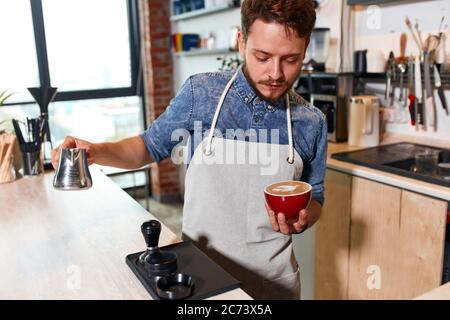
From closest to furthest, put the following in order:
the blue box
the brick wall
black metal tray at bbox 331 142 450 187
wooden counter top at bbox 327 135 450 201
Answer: wooden counter top at bbox 327 135 450 201, black metal tray at bbox 331 142 450 187, the blue box, the brick wall

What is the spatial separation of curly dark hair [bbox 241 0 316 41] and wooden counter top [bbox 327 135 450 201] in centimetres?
94

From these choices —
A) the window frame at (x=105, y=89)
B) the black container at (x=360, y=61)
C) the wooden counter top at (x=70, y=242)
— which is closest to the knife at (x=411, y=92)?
the black container at (x=360, y=61)

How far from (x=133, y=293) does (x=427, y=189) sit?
1.29 m

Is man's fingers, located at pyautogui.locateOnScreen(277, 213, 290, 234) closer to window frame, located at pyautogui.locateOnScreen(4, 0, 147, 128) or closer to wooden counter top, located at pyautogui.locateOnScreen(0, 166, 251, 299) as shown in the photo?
wooden counter top, located at pyautogui.locateOnScreen(0, 166, 251, 299)

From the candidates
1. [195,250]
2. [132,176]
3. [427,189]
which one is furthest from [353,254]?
[132,176]

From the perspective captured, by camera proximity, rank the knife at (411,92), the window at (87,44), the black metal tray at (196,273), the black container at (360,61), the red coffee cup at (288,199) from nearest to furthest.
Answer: the black metal tray at (196,273), the red coffee cup at (288,199), the knife at (411,92), the black container at (360,61), the window at (87,44)

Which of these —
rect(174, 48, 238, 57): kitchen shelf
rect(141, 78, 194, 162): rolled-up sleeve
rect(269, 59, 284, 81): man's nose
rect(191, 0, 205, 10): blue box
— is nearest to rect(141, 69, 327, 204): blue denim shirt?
rect(141, 78, 194, 162): rolled-up sleeve

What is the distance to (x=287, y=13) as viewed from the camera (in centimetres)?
108

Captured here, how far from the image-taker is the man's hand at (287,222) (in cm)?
106

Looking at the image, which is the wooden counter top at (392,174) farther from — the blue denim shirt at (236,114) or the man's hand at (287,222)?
the man's hand at (287,222)

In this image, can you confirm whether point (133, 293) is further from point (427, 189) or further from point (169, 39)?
point (169, 39)

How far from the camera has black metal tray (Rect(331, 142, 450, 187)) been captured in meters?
2.01

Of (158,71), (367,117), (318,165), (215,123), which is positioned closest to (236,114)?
(215,123)

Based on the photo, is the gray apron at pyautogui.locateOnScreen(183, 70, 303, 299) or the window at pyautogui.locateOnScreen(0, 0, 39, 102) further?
the window at pyautogui.locateOnScreen(0, 0, 39, 102)
